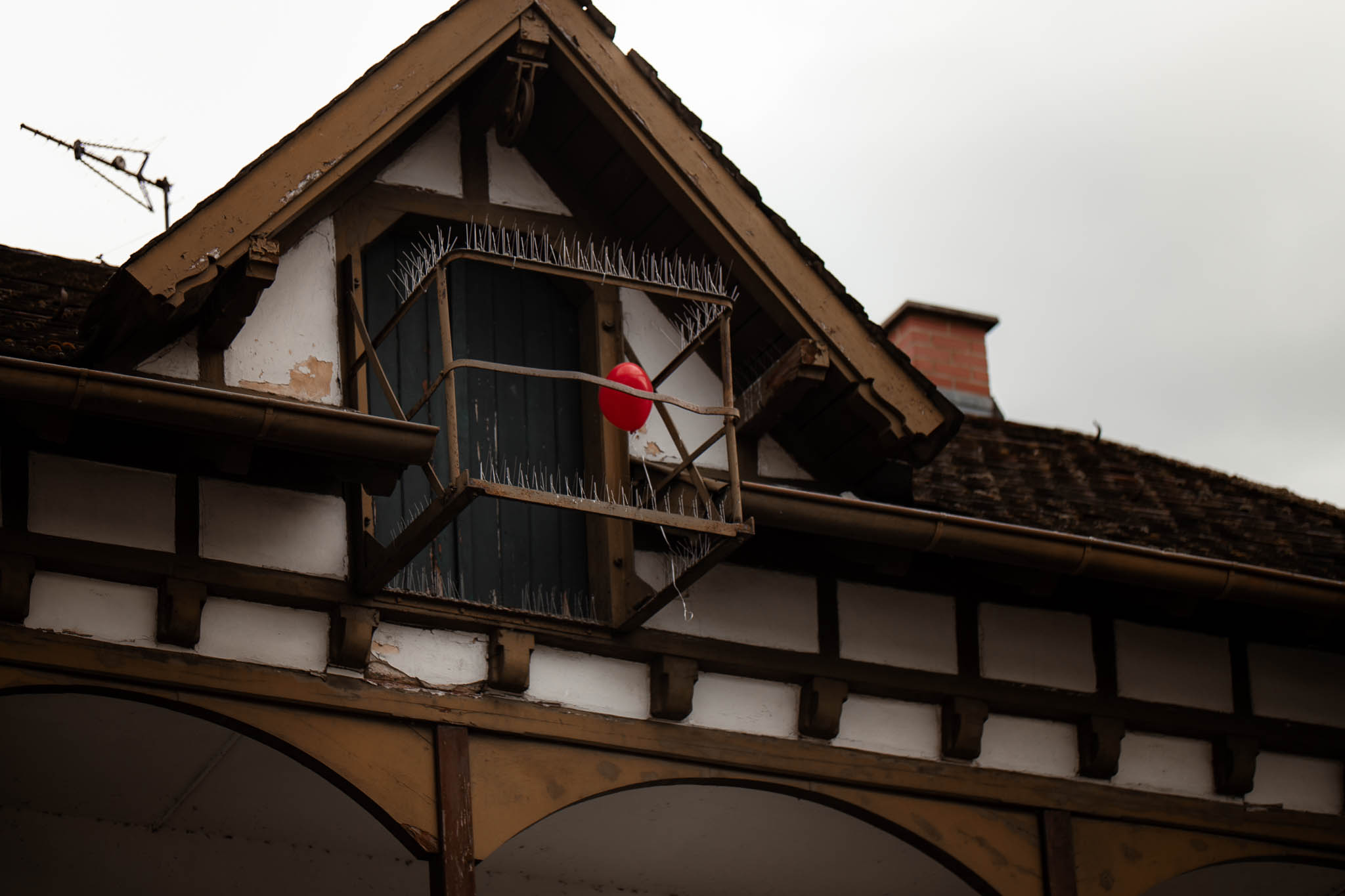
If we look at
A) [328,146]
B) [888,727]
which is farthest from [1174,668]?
[328,146]

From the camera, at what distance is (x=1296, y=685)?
33.5 ft

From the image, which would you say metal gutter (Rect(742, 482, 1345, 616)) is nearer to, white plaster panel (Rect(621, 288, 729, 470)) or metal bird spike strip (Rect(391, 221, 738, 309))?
white plaster panel (Rect(621, 288, 729, 470))

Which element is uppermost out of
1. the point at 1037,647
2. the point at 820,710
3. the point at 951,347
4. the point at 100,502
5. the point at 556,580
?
the point at 951,347

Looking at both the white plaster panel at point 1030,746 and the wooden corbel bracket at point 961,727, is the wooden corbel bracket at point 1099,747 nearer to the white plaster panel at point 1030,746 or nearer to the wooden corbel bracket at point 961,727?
the white plaster panel at point 1030,746

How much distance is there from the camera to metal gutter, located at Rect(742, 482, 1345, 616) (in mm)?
8648

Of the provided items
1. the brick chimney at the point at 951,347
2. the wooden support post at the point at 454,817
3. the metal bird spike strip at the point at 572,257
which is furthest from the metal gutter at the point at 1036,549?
the brick chimney at the point at 951,347

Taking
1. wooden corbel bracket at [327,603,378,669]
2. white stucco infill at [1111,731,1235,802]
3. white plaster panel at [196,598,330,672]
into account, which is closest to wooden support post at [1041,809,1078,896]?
white stucco infill at [1111,731,1235,802]

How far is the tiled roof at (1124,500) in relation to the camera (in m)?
10.3

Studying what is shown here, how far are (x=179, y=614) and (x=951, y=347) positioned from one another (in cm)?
826

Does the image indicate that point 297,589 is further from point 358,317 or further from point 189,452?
point 358,317

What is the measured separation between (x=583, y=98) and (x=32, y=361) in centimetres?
289

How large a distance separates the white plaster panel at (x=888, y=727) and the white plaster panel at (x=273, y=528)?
250 cm

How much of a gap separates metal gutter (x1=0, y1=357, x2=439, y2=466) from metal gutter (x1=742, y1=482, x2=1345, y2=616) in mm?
1617

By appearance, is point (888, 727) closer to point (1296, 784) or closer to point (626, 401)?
point (626, 401)
